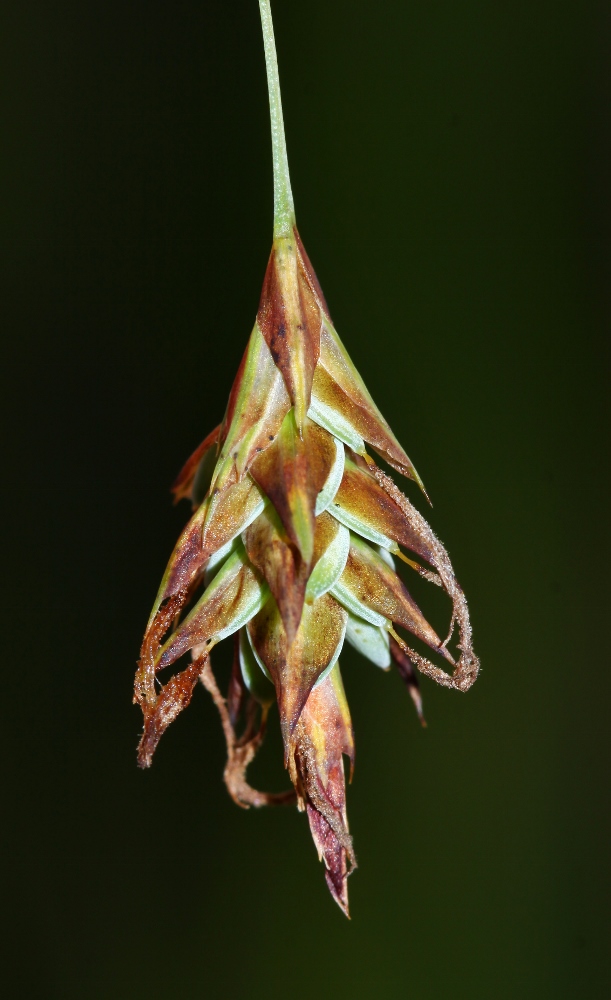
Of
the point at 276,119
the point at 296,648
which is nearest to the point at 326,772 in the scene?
the point at 296,648

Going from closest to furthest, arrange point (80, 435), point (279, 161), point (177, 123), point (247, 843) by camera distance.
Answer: point (279, 161) < point (177, 123) < point (80, 435) < point (247, 843)

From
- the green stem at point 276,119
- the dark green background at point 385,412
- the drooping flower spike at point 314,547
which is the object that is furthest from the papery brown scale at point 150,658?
the dark green background at point 385,412

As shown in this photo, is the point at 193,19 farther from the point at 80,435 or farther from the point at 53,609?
the point at 53,609

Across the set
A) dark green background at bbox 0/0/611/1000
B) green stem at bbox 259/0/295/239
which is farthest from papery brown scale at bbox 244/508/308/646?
dark green background at bbox 0/0/611/1000

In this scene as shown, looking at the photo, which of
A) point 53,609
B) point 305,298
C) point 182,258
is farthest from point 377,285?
point 305,298

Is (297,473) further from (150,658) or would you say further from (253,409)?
(150,658)

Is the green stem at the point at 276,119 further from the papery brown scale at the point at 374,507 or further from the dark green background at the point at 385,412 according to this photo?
the dark green background at the point at 385,412
